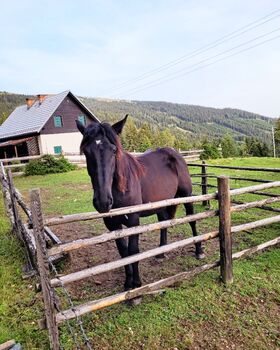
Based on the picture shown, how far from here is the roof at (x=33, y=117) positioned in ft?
85.8

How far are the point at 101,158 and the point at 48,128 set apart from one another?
25.0m

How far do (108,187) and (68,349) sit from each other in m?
1.60

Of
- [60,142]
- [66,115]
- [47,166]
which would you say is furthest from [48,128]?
[47,166]

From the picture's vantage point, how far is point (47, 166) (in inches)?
756

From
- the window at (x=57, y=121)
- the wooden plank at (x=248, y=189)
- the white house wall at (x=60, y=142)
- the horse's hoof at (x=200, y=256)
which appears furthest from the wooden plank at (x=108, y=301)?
the window at (x=57, y=121)

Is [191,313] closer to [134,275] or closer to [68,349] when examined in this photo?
[134,275]

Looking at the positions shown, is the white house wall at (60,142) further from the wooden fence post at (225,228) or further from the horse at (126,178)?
the wooden fence post at (225,228)

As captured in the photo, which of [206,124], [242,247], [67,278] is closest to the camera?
[67,278]

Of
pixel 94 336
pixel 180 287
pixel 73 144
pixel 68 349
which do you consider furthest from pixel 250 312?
pixel 73 144

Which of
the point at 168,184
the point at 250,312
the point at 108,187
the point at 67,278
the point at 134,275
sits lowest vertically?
the point at 250,312

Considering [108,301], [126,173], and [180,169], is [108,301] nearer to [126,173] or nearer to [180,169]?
[126,173]

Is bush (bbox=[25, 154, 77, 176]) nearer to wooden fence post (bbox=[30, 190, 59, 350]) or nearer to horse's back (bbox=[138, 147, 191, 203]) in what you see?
horse's back (bbox=[138, 147, 191, 203])

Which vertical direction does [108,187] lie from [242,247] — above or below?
above

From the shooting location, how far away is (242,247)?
4.87 m
